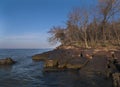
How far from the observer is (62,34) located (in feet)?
258

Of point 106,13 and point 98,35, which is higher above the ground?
point 106,13

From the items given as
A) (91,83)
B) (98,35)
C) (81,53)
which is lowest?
(91,83)

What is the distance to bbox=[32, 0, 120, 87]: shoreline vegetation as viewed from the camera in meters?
28.2

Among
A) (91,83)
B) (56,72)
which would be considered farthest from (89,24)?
(91,83)

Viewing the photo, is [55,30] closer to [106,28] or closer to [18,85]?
[106,28]

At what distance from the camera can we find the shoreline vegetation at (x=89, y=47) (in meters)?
28.2

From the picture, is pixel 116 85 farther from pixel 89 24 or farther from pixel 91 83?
pixel 89 24

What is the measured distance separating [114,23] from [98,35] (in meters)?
7.26

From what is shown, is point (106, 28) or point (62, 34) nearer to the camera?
point (106, 28)

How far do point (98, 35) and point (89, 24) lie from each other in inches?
176

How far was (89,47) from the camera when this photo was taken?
53.2 metres

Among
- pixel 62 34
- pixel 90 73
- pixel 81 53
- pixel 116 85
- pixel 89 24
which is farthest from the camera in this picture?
pixel 62 34

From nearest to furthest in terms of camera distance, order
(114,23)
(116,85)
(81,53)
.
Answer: (116,85), (81,53), (114,23)

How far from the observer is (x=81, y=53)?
41.5 m
